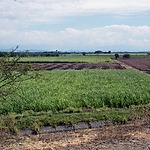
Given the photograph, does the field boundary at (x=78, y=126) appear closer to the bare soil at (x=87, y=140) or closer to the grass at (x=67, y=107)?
the grass at (x=67, y=107)

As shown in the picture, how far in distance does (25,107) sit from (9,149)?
535 centimetres

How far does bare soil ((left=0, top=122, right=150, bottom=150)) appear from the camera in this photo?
10852mm

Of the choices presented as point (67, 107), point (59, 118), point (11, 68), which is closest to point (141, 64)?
point (67, 107)

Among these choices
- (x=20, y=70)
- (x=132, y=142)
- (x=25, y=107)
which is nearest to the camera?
(x=20, y=70)

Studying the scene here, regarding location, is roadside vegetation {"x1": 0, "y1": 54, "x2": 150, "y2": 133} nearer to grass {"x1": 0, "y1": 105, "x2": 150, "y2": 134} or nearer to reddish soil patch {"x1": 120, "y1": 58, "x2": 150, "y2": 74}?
grass {"x1": 0, "y1": 105, "x2": 150, "y2": 134}

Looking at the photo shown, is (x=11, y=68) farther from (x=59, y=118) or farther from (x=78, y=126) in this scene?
(x=59, y=118)

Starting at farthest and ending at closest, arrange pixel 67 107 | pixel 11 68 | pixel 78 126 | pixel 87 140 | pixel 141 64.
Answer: pixel 141 64
pixel 67 107
pixel 78 126
pixel 87 140
pixel 11 68

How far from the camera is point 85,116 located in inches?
580

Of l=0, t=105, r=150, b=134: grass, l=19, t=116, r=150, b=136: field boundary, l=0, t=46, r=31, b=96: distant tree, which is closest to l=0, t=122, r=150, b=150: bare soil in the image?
l=19, t=116, r=150, b=136: field boundary

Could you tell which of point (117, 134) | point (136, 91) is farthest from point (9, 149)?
point (136, 91)

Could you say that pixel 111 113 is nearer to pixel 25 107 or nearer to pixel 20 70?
pixel 25 107

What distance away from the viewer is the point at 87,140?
38.3 feet

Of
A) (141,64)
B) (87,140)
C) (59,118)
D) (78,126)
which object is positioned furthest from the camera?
(141,64)

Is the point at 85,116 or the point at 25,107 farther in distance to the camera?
the point at 25,107
